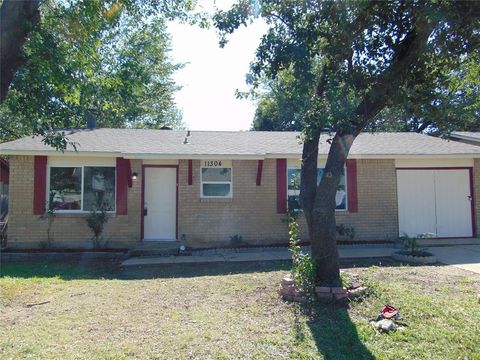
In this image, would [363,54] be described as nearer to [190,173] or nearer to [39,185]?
[190,173]

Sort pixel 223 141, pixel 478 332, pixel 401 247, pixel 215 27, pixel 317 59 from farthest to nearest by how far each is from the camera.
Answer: pixel 223 141 < pixel 401 247 < pixel 317 59 < pixel 215 27 < pixel 478 332

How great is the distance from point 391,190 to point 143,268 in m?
8.03

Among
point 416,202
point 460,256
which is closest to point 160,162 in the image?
point 416,202

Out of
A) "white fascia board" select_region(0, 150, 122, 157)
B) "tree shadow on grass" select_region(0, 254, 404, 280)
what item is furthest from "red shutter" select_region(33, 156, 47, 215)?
"tree shadow on grass" select_region(0, 254, 404, 280)

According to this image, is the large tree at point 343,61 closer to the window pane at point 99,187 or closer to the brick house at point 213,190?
the brick house at point 213,190

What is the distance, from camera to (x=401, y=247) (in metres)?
10.9

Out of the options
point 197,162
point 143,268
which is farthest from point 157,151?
point 143,268

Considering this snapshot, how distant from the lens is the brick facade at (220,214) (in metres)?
10.9

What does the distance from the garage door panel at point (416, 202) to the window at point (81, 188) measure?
9150 millimetres

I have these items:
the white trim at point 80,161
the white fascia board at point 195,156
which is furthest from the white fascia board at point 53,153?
the white fascia board at point 195,156

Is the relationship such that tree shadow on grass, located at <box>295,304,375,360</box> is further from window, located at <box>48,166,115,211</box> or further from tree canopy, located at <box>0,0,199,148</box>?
window, located at <box>48,166,115,211</box>

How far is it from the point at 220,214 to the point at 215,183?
3.16 ft

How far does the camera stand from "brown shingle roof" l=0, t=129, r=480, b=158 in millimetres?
10969

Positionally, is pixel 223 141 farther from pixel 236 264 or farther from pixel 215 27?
pixel 215 27
